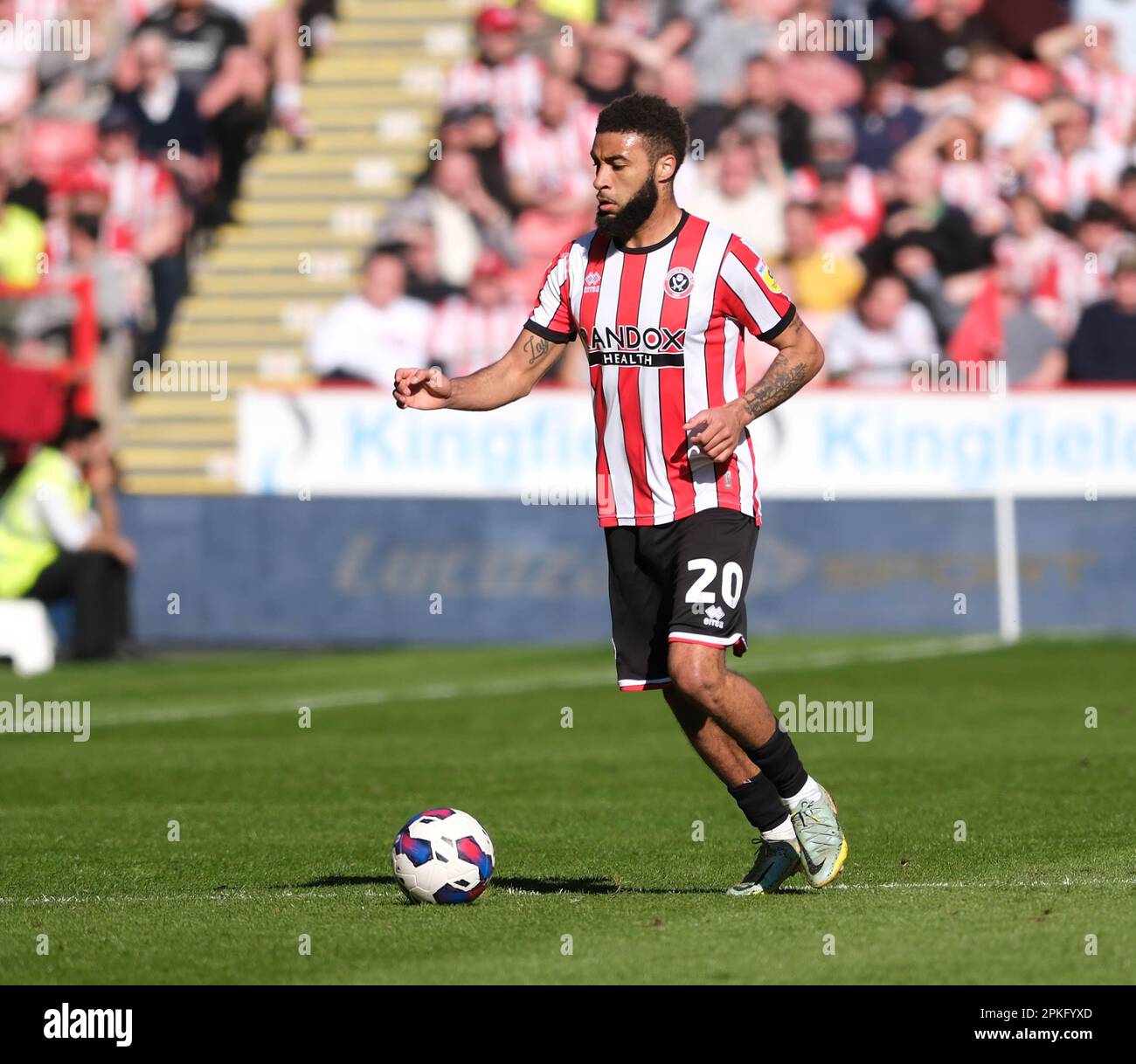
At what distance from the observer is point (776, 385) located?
718 centimetres

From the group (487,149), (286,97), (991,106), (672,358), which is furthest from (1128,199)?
(672,358)

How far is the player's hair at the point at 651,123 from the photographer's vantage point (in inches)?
286

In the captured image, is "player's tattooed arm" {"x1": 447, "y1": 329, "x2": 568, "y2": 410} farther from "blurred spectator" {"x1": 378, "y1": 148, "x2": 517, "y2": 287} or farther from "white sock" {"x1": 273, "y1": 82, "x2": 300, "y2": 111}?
"white sock" {"x1": 273, "y1": 82, "x2": 300, "y2": 111}

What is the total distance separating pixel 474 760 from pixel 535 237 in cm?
1106

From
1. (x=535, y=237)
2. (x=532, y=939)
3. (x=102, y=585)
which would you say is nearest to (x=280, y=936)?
(x=532, y=939)

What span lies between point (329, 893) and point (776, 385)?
7.42 ft

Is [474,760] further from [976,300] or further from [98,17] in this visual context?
[98,17]

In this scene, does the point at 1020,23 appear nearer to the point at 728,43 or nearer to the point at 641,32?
the point at 728,43

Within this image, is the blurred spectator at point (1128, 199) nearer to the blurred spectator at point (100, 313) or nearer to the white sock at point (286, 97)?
the white sock at point (286, 97)

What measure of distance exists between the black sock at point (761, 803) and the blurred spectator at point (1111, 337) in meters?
13.1

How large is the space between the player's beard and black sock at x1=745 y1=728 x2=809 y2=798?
173 cm

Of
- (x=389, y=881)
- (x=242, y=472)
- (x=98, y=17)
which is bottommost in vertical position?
(x=389, y=881)

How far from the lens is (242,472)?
1939 centimetres
